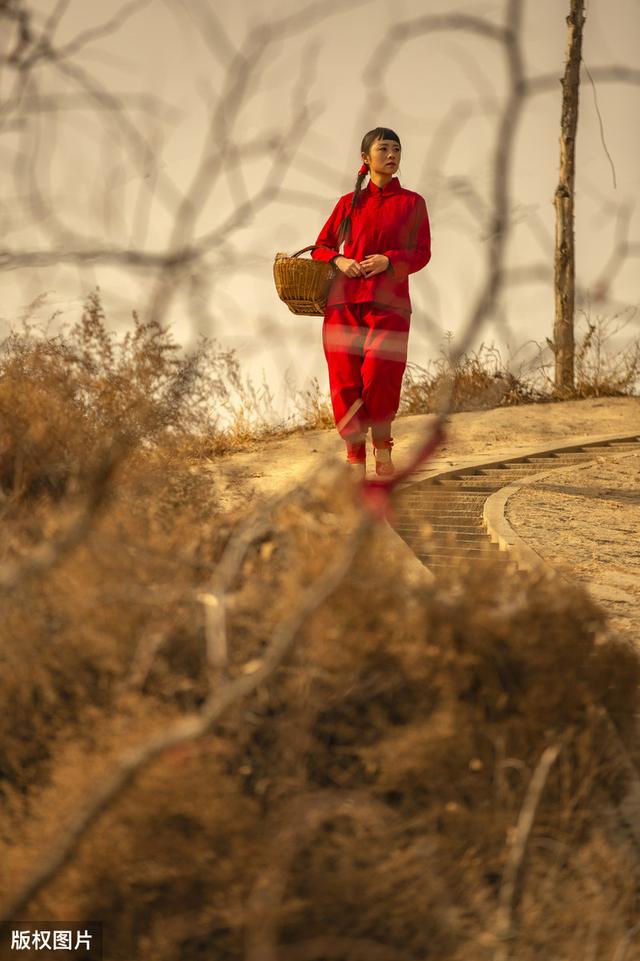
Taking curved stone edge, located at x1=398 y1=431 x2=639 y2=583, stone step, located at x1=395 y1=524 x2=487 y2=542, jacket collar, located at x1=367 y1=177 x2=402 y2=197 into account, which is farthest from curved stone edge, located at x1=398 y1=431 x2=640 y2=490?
jacket collar, located at x1=367 y1=177 x2=402 y2=197

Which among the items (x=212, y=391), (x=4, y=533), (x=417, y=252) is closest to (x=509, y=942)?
(x=4, y=533)

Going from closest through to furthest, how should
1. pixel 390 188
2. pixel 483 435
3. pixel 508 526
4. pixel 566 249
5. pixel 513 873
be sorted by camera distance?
pixel 513 873 → pixel 390 188 → pixel 508 526 → pixel 483 435 → pixel 566 249

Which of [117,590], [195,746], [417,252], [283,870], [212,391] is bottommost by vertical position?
[283,870]

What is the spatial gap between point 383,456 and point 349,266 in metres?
1.09

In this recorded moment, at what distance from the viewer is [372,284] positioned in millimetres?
5898

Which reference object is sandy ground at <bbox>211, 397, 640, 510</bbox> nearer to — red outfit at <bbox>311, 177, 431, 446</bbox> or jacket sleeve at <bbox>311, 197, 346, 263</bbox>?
red outfit at <bbox>311, 177, 431, 446</bbox>

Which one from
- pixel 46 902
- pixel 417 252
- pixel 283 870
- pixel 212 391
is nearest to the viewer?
pixel 283 870

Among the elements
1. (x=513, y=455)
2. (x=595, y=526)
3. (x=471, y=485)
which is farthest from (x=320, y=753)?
(x=513, y=455)

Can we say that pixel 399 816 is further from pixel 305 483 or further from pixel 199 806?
pixel 305 483

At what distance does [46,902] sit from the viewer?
209 centimetres

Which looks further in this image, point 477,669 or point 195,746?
point 477,669

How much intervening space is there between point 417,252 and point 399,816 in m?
4.01

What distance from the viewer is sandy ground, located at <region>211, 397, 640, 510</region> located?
344 inches

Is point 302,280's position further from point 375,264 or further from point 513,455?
point 513,455
